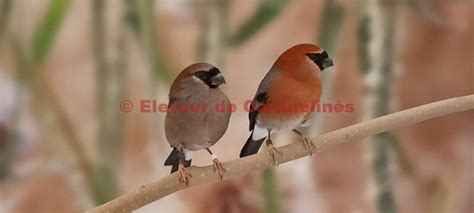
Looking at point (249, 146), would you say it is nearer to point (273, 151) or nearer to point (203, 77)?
point (273, 151)

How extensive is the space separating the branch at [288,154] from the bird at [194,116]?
0.02 meters

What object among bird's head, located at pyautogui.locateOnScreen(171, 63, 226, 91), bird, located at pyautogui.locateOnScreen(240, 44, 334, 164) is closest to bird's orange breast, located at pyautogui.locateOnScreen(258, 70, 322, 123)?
bird, located at pyautogui.locateOnScreen(240, 44, 334, 164)

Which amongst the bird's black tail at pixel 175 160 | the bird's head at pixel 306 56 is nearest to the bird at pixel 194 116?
the bird's black tail at pixel 175 160

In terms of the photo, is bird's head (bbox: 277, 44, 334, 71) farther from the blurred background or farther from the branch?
the branch

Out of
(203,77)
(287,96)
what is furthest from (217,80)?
(287,96)

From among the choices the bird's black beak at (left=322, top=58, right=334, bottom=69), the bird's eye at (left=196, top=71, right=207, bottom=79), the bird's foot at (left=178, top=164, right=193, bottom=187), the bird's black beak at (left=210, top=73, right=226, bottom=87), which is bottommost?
the bird's foot at (left=178, top=164, right=193, bottom=187)

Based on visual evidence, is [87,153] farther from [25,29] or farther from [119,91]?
[25,29]

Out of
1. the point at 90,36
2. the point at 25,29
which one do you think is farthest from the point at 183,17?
the point at 25,29

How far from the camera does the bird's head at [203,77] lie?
1149 mm

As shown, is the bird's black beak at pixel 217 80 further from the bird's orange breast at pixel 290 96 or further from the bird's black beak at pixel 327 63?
the bird's black beak at pixel 327 63

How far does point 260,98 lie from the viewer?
1.19m

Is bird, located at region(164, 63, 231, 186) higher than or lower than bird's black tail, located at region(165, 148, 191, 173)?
higher

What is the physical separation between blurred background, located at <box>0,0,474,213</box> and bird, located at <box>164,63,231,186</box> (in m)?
0.03

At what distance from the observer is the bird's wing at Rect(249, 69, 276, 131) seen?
118cm
